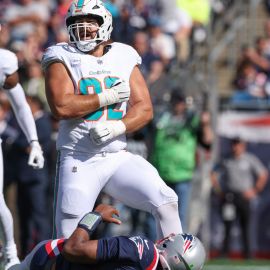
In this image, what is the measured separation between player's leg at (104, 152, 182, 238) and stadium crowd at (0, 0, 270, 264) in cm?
419

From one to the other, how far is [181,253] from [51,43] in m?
8.15

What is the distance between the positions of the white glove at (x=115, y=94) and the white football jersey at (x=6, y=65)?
85 centimetres

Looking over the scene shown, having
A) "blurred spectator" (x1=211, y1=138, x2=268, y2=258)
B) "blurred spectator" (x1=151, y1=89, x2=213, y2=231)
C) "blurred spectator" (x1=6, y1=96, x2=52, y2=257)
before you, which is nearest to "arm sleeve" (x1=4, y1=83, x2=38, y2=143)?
"blurred spectator" (x1=6, y1=96, x2=52, y2=257)

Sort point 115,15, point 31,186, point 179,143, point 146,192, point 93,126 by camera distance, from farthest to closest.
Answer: point 115,15, point 179,143, point 31,186, point 93,126, point 146,192

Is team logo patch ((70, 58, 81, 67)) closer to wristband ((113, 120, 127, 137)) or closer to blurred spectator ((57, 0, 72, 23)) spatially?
wristband ((113, 120, 127, 137))

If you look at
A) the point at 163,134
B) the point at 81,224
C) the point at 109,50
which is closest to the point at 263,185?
the point at 163,134

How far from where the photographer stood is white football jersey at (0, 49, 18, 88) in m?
6.96

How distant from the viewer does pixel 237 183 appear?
39.9ft

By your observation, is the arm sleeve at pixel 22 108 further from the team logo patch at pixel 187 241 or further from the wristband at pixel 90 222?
the team logo patch at pixel 187 241

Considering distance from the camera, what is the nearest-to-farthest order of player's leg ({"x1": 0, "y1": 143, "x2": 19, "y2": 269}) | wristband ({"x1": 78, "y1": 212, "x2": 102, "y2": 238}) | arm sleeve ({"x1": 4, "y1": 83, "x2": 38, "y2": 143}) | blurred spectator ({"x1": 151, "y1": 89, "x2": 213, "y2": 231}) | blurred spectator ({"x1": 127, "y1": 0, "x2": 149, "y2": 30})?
wristband ({"x1": 78, "y1": 212, "x2": 102, "y2": 238}) < player's leg ({"x1": 0, "y1": 143, "x2": 19, "y2": 269}) < arm sleeve ({"x1": 4, "y1": 83, "x2": 38, "y2": 143}) < blurred spectator ({"x1": 151, "y1": 89, "x2": 213, "y2": 231}) < blurred spectator ({"x1": 127, "y1": 0, "x2": 149, "y2": 30})

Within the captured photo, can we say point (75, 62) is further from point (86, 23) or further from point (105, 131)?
point (105, 131)

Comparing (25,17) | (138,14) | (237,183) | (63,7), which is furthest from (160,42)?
(237,183)

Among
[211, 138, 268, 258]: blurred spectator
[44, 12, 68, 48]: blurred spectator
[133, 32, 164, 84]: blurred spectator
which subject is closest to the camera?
[211, 138, 268, 258]: blurred spectator

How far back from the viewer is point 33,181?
34.7ft
